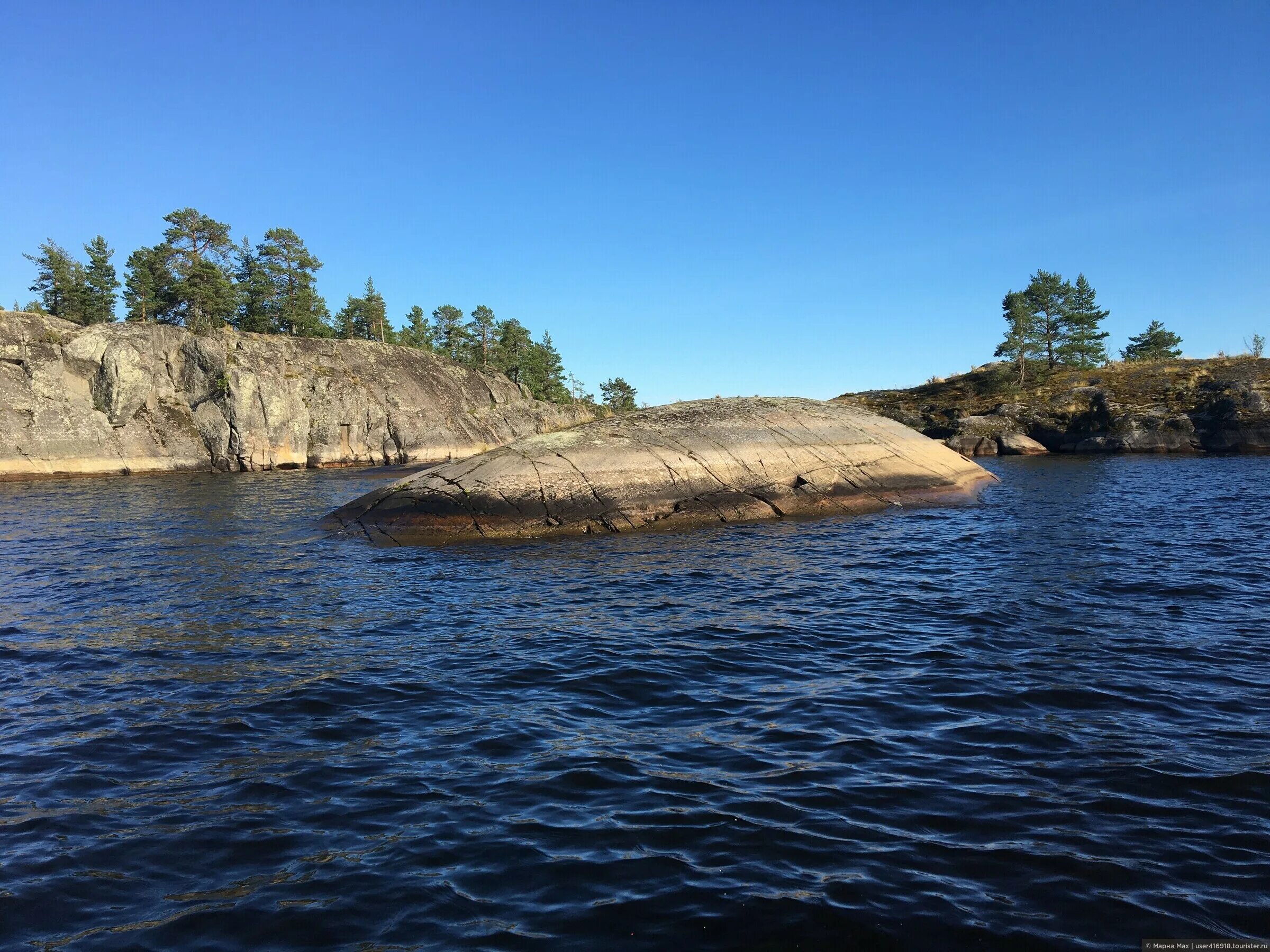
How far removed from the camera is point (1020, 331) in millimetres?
69125

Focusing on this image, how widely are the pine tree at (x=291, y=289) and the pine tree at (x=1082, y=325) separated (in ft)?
262

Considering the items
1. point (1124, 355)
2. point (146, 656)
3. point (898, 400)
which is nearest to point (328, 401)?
point (898, 400)

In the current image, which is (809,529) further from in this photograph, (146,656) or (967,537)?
(146,656)

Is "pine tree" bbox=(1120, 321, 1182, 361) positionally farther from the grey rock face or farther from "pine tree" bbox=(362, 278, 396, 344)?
"pine tree" bbox=(362, 278, 396, 344)

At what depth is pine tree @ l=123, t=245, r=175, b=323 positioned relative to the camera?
69812 millimetres

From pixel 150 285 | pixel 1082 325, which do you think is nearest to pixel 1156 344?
pixel 1082 325

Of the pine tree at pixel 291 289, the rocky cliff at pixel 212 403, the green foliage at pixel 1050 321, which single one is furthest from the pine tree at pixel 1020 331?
the pine tree at pixel 291 289

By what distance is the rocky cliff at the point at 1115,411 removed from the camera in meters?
50.5

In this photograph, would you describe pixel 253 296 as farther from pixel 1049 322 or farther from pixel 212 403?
pixel 1049 322

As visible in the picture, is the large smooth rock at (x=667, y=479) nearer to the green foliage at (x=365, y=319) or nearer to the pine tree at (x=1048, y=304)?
the pine tree at (x=1048, y=304)

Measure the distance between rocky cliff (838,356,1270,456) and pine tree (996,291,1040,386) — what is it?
1.45m

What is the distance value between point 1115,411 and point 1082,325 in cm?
1814

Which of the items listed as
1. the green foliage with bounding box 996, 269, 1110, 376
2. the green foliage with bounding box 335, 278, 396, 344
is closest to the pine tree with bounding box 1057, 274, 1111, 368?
the green foliage with bounding box 996, 269, 1110, 376

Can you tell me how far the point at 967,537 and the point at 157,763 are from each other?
18.3 metres
